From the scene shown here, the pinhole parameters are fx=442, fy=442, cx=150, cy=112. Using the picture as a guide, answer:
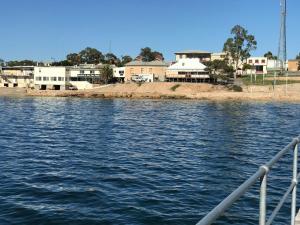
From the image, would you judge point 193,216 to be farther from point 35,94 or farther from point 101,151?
point 35,94

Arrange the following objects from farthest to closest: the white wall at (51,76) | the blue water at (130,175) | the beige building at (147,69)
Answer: the beige building at (147,69) → the white wall at (51,76) → the blue water at (130,175)

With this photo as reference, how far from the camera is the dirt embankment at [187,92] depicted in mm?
125062

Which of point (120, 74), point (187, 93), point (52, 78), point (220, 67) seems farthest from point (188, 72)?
point (52, 78)

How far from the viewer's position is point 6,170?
25.4m

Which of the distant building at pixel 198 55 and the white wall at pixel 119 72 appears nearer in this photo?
the white wall at pixel 119 72

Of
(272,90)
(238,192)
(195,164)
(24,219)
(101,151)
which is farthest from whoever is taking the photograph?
(272,90)

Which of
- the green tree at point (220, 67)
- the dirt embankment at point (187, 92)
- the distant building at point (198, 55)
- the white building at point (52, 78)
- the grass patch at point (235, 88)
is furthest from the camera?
the distant building at point (198, 55)

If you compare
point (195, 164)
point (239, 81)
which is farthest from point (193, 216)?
point (239, 81)

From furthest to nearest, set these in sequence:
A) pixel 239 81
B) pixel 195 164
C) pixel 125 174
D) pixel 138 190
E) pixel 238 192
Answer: pixel 239 81 → pixel 195 164 → pixel 125 174 → pixel 138 190 → pixel 238 192

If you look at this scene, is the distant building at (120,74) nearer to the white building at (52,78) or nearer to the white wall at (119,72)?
the white wall at (119,72)

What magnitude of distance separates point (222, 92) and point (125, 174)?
356ft

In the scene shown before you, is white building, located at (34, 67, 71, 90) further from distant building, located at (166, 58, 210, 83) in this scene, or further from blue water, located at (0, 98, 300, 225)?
blue water, located at (0, 98, 300, 225)

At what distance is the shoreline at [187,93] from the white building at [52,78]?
9.95 meters

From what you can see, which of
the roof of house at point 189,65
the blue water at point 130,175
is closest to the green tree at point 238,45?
the roof of house at point 189,65
